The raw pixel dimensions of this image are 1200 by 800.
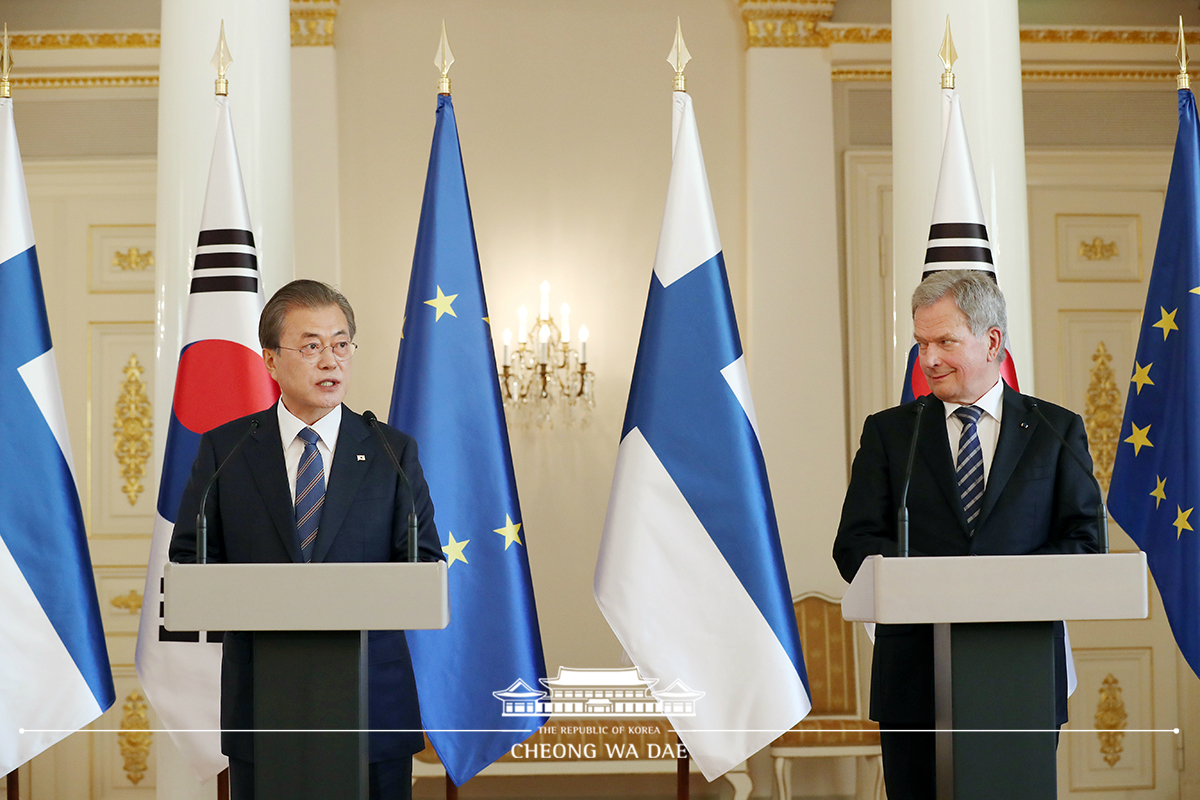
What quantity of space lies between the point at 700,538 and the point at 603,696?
56 centimetres

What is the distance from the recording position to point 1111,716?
493cm

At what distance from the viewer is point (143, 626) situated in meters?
2.70

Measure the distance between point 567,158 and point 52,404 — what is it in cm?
285

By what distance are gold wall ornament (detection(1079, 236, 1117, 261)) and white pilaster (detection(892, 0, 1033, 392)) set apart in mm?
2141

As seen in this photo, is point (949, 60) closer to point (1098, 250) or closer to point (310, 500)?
point (310, 500)

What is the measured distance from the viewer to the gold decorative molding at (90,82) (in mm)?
5023

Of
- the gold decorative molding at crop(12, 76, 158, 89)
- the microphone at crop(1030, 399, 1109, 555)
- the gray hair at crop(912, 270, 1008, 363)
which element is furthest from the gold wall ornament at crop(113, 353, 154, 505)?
the microphone at crop(1030, 399, 1109, 555)

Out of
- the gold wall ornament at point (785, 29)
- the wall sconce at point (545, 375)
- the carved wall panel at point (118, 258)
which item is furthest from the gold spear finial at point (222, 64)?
the gold wall ornament at point (785, 29)

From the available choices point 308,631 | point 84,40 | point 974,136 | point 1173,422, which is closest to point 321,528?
point 308,631

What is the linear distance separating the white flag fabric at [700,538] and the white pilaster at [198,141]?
1.14 m

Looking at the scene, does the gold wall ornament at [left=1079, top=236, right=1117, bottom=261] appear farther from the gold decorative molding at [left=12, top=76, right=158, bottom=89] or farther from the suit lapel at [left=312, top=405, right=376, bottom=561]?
the gold decorative molding at [left=12, top=76, right=158, bottom=89]

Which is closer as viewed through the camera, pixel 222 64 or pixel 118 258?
pixel 222 64

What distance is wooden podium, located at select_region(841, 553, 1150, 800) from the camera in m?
1.52

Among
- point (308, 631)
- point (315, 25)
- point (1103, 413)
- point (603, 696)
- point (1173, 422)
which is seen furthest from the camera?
point (1103, 413)
